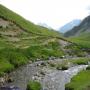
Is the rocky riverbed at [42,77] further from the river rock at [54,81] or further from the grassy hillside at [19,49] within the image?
the grassy hillside at [19,49]

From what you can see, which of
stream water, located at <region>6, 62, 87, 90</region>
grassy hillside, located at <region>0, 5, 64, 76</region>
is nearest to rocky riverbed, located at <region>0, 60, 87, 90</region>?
stream water, located at <region>6, 62, 87, 90</region>

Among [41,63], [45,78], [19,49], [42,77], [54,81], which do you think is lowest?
[54,81]

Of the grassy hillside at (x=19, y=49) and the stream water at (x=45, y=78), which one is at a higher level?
the grassy hillside at (x=19, y=49)

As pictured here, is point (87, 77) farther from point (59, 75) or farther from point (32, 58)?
point (32, 58)

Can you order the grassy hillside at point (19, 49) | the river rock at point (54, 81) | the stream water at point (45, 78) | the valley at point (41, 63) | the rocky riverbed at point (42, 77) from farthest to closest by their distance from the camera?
the grassy hillside at point (19, 49) < the valley at point (41, 63) < the rocky riverbed at point (42, 77) < the stream water at point (45, 78) < the river rock at point (54, 81)

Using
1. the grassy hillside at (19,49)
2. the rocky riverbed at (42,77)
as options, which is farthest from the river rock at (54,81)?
the grassy hillside at (19,49)

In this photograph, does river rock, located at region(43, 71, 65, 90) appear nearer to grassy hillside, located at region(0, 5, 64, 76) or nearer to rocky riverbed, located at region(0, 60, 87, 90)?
rocky riverbed, located at region(0, 60, 87, 90)

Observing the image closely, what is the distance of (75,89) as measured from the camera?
6316cm

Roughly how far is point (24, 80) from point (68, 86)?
17.2 metres

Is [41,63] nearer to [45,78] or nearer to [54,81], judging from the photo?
[45,78]

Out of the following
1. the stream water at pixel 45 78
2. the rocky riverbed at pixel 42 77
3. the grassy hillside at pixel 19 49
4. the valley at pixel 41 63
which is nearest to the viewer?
the stream water at pixel 45 78

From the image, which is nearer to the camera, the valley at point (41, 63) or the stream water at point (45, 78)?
the stream water at point (45, 78)

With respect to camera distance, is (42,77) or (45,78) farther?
(42,77)

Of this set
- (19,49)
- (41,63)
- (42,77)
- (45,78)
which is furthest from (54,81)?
(19,49)
